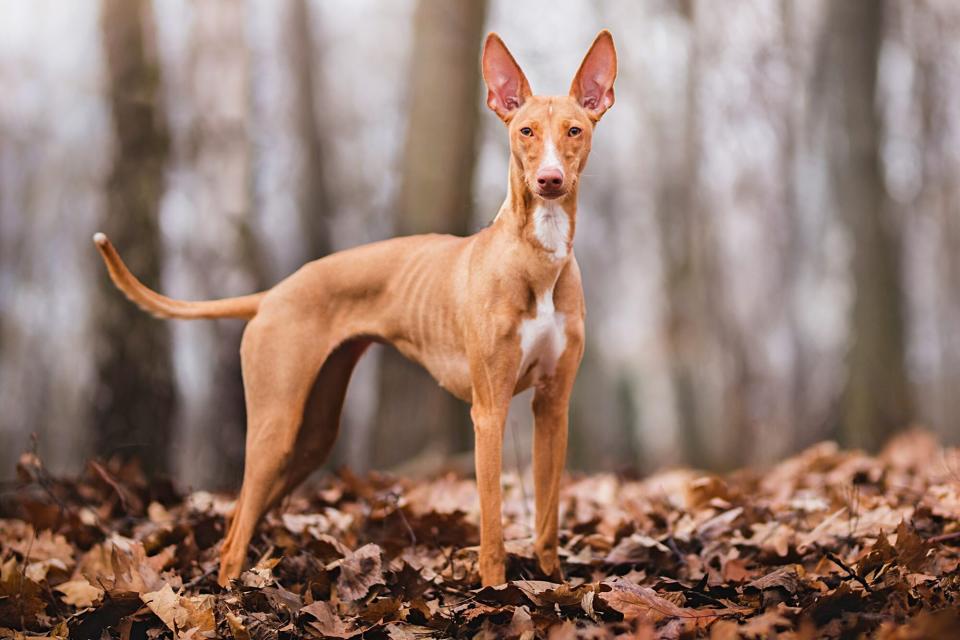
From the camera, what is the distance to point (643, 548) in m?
3.82

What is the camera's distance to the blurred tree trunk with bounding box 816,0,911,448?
900 centimetres

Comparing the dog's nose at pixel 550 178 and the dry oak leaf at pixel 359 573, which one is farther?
the dry oak leaf at pixel 359 573

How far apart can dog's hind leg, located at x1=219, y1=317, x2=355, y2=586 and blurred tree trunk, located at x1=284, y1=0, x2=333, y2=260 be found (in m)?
7.38

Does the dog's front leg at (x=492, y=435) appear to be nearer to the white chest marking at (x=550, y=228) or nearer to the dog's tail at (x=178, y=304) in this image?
the white chest marking at (x=550, y=228)

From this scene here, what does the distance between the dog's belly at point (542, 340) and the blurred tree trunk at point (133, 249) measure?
4.37 meters

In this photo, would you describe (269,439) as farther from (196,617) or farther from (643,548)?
(643,548)

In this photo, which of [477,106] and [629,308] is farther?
[629,308]

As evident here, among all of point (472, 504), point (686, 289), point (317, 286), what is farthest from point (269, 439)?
point (686, 289)

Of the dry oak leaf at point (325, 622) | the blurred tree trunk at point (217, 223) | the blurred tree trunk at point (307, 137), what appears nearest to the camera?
the dry oak leaf at point (325, 622)

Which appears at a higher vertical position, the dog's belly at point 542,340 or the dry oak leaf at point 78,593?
the dog's belly at point 542,340

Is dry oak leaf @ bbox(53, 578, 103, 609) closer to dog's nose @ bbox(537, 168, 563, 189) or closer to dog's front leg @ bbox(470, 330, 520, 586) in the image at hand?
dog's front leg @ bbox(470, 330, 520, 586)

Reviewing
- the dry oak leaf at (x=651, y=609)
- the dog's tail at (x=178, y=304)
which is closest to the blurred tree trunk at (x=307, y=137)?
the dog's tail at (x=178, y=304)

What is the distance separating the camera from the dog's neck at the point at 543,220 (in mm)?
3521

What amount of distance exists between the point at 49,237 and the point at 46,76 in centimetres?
289
